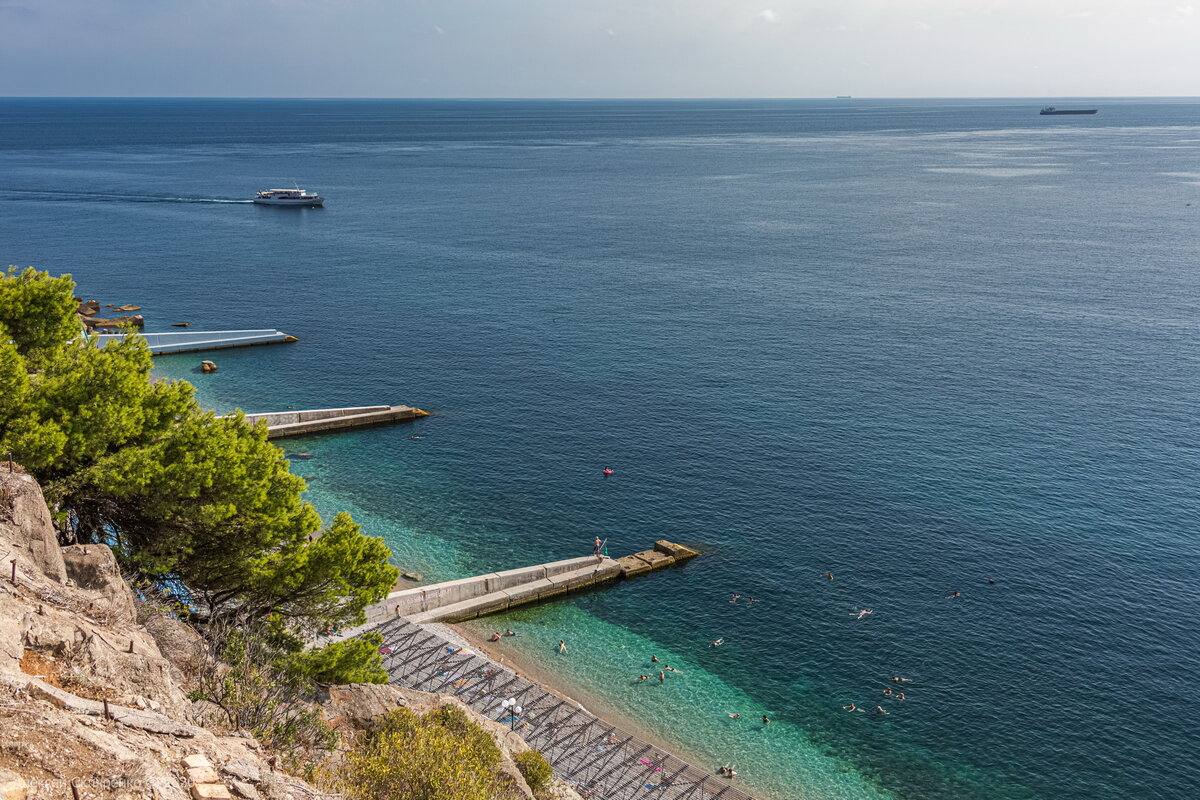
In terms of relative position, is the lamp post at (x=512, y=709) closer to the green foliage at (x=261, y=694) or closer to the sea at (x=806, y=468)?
the sea at (x=806, y=468)

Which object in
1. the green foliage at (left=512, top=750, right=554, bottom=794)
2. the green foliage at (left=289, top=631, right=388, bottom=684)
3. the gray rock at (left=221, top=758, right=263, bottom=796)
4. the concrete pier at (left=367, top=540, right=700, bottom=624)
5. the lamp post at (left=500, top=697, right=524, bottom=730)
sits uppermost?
the gray rock at (left=221, top=758, right=263, bottom=796)

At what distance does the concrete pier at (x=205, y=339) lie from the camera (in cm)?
10769

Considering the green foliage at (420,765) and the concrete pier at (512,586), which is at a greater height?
the green foliage at (420,765)

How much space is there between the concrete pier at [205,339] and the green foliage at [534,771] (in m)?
89.2

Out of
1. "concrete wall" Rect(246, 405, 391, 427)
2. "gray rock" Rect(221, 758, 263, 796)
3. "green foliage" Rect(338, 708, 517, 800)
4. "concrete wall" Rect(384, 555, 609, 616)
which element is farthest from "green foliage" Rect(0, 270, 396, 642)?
"concrete wall" Rect(246, 405, 391, 427)

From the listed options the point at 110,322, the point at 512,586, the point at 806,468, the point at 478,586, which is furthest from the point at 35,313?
the point at 110,322

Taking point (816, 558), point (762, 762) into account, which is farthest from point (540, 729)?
point (816, 558)

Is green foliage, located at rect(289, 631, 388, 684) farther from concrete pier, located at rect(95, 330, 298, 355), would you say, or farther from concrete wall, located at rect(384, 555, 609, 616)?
concrete pier, located at rect(95, 330, 298, 355)

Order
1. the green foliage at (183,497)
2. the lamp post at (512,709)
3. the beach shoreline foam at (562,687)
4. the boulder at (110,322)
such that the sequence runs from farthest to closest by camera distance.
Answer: the boulder at (110,322), the beach shoreline foam at (562,687), the lamp post at (512,709), the green foliage at (183,497)

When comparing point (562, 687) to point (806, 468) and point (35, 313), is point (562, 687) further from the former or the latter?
point (35, 313)

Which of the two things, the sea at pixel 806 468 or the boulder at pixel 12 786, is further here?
the sea at pixel 806 468

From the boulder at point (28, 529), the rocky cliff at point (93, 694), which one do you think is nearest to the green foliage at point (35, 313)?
the rocky cliff at point (93, 694)

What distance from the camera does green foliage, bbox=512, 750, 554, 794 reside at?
34969 millimetres

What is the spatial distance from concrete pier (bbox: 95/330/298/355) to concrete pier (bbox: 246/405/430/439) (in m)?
27.4
